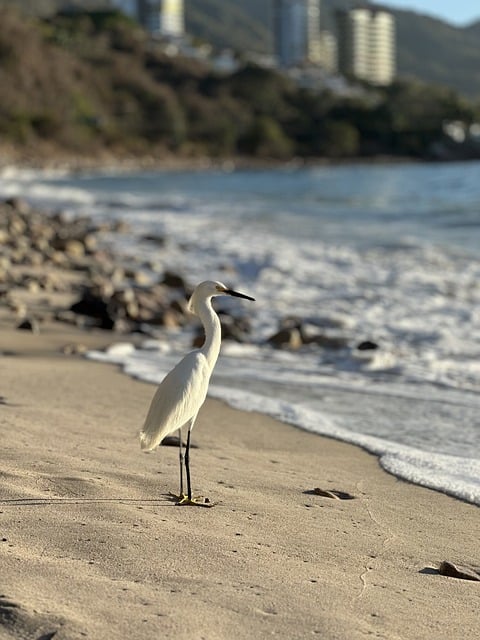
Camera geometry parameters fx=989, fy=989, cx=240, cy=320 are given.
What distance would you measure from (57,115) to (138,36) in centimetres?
4632

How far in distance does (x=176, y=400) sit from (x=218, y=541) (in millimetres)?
561

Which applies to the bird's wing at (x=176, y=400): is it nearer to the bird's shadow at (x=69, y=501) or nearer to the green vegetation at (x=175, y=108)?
the bird's shadow at (x=69, y=501)

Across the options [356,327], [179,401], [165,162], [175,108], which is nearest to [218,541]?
[179,401]

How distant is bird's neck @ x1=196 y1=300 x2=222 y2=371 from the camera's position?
145 inches

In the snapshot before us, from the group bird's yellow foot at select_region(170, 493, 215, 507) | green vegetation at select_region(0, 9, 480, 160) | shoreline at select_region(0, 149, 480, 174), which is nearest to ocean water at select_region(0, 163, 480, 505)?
bird's yellow foot at select_region(170, 493, 215, 507)

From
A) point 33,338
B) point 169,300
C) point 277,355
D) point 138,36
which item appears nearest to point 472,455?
point 277,355

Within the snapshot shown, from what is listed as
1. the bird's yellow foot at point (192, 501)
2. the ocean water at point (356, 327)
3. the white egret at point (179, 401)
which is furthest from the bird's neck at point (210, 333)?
the ocean water at point (356, 327)

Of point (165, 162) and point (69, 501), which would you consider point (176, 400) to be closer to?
point (69, 501)

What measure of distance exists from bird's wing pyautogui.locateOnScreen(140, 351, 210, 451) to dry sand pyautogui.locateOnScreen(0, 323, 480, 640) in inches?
10.0

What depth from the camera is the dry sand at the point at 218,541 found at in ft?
8.38

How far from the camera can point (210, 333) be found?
3.73 m

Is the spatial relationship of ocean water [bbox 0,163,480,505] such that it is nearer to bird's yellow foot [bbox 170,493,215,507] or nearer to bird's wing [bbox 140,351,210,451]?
bird's yellow foot [bbox 170,493,215,507]

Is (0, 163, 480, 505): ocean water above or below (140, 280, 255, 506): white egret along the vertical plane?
below

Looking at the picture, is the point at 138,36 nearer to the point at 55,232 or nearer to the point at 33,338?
the point at 55,232
